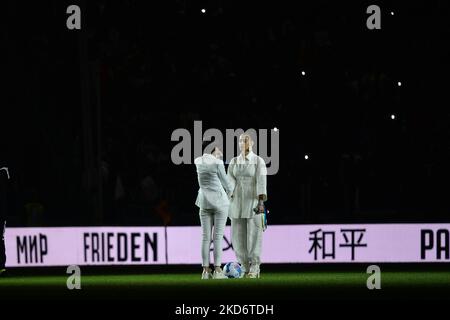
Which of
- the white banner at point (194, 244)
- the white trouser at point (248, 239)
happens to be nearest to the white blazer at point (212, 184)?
the white trouser at point (248, 239)

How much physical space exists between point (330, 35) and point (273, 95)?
216 centimetres

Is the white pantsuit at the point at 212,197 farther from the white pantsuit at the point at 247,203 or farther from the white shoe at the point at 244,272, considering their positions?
the white shoe at the point at 244,272

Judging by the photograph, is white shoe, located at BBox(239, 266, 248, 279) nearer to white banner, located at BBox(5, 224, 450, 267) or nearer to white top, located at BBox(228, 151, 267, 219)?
white top, located at BBox(228, 151, 267, 219)

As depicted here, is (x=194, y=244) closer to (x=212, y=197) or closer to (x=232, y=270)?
(x=232, y=270)

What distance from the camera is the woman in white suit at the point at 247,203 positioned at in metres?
17.7

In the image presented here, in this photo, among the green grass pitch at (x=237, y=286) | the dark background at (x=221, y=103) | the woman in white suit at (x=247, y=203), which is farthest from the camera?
the dark background at (x=221, y=103)

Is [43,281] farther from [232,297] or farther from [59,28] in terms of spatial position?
[59,28]

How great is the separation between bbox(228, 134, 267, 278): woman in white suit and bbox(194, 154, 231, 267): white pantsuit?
0.42m

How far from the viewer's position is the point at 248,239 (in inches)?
707

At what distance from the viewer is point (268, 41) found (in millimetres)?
26141

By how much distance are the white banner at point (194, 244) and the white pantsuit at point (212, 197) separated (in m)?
3.80

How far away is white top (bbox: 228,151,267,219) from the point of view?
58.2ft

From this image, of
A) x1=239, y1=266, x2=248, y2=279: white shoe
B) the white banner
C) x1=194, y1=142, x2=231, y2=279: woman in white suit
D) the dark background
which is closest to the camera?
x1=194, y1=142, x2=231, y2=279: woman in white suit

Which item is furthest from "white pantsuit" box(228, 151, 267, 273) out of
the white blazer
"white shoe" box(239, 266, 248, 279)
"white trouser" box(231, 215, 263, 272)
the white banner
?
the white banner
